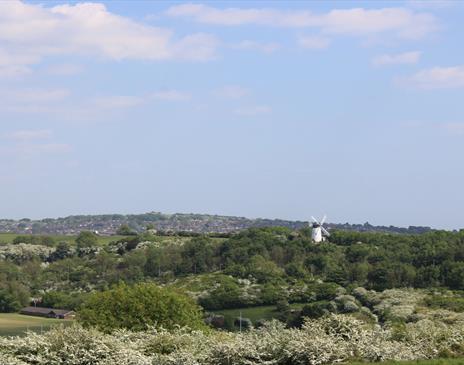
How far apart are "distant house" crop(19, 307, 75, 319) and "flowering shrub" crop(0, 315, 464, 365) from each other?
92.8m

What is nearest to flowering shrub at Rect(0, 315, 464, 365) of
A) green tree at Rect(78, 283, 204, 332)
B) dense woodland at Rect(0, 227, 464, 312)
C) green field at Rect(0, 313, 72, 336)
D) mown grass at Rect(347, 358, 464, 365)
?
mown grass at Rect(347, 358, 464, 365)

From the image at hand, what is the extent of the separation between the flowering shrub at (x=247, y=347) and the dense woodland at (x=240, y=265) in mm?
87230

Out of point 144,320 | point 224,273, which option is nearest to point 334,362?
point 144,320

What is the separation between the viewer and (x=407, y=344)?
29.5 metres

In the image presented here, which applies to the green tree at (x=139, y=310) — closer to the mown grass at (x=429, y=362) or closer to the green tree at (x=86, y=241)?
the mown grass at (x=429, y=362)

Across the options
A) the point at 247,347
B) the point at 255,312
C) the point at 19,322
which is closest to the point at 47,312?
the point at 19,322

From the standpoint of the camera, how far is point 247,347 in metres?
27.3

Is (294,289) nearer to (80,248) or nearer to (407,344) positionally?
(80,248)

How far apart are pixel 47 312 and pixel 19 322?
15.8 meters

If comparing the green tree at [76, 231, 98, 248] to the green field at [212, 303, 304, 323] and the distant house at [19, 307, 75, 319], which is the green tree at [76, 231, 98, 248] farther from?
the green field at [212, 303, 304, 323]

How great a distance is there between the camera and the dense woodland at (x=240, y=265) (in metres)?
126

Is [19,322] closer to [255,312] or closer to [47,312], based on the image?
[47,312]

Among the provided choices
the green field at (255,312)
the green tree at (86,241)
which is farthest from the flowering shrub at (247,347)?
the green tree at (86,241)

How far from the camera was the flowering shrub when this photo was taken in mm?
27125
